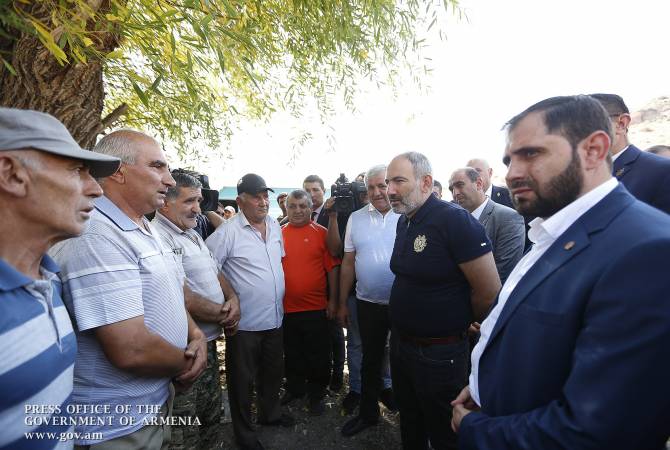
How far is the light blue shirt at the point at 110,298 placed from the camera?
4.40 ft

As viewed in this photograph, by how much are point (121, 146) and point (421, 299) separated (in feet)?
6.77

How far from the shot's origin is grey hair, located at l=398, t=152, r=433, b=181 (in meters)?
2.57

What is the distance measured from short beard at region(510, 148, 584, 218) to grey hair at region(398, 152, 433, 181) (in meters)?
1.38

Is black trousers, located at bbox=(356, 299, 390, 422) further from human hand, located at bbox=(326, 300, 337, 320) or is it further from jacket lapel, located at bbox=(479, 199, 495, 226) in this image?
jacket lapel, located at bbox=(479, 199, 495, 226)

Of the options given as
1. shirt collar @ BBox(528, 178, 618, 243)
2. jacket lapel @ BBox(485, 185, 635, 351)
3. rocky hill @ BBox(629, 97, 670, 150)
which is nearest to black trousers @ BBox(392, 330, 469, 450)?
jacket lapel @ BBox(485, 185, 635, 351)

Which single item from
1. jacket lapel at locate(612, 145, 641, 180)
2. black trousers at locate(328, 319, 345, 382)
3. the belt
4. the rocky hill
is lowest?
black trousers at locate(328, 319, 345, 382)

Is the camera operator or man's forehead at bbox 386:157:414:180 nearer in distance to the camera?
man's forehead at bbox 386:157:414:180

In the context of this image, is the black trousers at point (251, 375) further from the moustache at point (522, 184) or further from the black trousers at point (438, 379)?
the moustache at point (522, 184)

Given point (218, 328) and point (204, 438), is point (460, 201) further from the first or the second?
point (204, 438)

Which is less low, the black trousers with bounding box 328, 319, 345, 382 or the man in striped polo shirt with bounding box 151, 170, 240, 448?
the man in striped polo shirt with bounding box 151, 170, 240, 448

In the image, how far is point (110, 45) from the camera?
261 centimetres

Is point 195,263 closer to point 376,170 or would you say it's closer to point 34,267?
point 34,267

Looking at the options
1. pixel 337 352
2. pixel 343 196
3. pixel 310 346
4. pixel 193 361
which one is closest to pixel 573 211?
pixel 193 361

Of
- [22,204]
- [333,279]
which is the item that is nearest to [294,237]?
[333,279]
